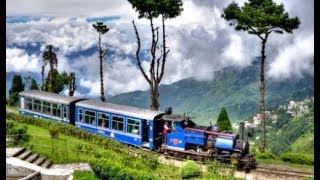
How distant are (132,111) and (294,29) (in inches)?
500

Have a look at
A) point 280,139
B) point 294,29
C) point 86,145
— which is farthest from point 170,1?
point 280,139

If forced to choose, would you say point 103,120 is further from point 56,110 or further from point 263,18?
point 263,18

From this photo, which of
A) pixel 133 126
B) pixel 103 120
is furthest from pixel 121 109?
pixel 103 120

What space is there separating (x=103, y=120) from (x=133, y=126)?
282 centimetres

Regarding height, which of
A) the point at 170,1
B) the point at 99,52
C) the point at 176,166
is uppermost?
the point at 170,1

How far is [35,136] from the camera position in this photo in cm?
2739

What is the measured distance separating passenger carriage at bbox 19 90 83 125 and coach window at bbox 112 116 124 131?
488cm

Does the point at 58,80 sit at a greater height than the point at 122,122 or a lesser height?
greater

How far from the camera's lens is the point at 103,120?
30359 millimetres

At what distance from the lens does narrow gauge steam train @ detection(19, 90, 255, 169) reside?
84.2 feet

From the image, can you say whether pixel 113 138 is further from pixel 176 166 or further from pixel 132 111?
pixel 176 166

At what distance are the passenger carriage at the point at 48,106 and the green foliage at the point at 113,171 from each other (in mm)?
12423

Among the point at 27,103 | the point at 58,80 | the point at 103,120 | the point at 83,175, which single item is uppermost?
the point at 58,80

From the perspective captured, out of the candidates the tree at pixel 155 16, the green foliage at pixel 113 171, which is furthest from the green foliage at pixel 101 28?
the green foliage at pixel 113 171
